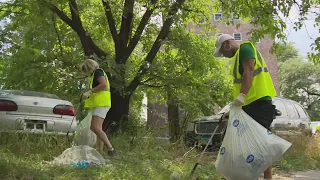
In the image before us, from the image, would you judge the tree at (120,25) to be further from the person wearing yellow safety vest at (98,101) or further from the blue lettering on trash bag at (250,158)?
the blue lettering on trash bag at (250,158)

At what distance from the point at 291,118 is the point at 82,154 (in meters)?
6.48

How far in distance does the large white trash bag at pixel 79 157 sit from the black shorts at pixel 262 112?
221 centimetres

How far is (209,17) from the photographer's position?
1480 centimetres

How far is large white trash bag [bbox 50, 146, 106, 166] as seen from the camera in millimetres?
5426

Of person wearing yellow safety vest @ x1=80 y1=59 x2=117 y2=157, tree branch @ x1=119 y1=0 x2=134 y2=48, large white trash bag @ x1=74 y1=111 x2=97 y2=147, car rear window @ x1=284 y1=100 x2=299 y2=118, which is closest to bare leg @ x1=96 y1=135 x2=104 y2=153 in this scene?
person wearing yellow safety vest @ x1=80 y1=59 x2=117 y2=157

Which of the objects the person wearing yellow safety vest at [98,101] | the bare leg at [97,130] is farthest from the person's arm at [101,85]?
the bare leg at [97,130]

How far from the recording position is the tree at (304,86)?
46312 mm

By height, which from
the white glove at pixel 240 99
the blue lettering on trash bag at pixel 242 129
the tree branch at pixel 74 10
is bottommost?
the blue lettering on trash bag at pixel 242 129

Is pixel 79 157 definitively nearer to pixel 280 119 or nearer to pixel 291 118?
pixel 280 119

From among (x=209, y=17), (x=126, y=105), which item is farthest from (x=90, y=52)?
(x=209, y=17)

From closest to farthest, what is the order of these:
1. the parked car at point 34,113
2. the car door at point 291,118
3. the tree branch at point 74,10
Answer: the parked car at point 34,113, the car door at point 291,118, the tree branch at point 74,10

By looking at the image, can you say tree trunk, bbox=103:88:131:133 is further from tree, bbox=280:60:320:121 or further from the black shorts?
tree, bbox=280:60:320:121

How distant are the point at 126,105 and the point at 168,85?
2020 mm

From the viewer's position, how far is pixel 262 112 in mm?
4453
